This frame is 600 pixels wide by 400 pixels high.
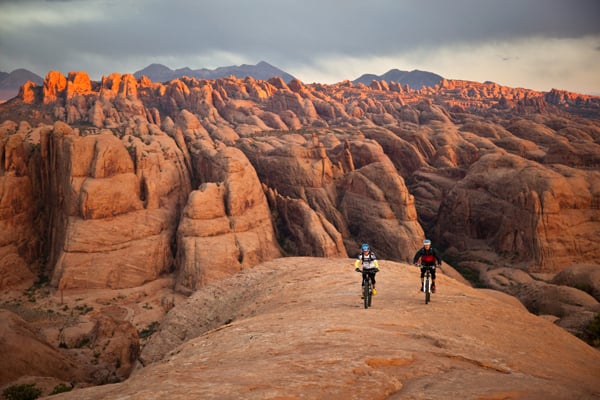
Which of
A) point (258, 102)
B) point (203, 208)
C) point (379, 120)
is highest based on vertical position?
point (258, 102)

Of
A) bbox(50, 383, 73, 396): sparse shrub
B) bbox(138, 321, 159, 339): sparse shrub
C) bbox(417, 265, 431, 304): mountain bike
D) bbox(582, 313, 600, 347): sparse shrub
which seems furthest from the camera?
bbox(138, 321, 159, 339): sparse shrub

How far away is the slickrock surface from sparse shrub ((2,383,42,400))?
10.8 meters

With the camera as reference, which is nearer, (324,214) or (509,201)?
(509,201)

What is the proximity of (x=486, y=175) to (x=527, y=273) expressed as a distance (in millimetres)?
17956

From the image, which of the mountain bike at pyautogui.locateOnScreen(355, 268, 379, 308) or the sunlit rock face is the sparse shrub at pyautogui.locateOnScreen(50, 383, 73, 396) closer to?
the mountain bike at pyautogui.locateOnScreen(355, 268, 379, 308)

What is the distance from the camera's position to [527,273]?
170 ft

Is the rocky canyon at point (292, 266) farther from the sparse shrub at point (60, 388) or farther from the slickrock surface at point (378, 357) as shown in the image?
the sparse shrub at point (60, 388)

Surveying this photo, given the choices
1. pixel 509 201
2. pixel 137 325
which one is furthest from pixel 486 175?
pixel 137 325

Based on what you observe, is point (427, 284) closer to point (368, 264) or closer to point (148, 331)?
point (368, 264)

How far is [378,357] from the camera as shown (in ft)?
31.1

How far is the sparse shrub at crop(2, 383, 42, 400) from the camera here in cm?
1827

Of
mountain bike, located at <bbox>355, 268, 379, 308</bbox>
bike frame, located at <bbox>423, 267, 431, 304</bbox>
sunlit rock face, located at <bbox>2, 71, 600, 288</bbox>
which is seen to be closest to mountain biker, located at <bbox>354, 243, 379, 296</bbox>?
mountain bike, located at <bbox>355, 268, 379, 308</bbox>

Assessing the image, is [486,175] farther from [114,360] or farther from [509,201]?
[114,360]

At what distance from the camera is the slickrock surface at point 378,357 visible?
25.1 ft
